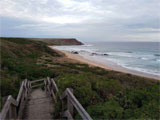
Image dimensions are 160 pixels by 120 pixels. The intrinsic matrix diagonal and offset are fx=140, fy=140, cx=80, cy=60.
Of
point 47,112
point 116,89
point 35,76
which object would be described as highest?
point 116,89

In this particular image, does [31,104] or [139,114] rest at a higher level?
[139,114]

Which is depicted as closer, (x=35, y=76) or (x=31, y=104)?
(x=31, y=104)

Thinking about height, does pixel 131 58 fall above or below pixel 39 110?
below

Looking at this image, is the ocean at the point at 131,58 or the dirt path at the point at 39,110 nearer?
the dirt path at the point at 39,110

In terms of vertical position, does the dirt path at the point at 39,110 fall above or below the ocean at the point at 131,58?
above

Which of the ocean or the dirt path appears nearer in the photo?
the dirt path

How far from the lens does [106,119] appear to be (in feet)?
10.8

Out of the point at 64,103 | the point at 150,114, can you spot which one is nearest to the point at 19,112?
the point at 64,103

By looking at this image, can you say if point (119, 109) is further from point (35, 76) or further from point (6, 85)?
point (35, 76)

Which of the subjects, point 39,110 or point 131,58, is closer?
point 39,110

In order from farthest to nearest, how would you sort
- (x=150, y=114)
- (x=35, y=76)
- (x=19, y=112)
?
(x=35, y=76), (x=19, y=112), (x=150, y=114)

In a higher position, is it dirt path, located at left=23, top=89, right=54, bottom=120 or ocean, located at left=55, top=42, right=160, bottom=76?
dirt path, located at left=23, top=89, right=54, bottom=120

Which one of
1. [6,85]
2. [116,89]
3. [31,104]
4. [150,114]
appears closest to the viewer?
[150,114]

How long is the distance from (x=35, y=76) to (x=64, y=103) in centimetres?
811
